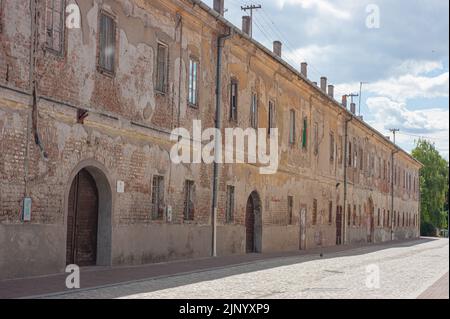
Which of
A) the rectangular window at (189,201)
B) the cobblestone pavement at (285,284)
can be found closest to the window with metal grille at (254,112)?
the rectangular window at (189,201)

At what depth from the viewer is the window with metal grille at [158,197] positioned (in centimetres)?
1783

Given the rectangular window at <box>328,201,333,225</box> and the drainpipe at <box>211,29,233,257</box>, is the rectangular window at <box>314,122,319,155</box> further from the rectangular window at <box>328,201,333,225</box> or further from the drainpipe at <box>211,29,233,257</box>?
the drainpipe at <box>211,29,233,257</box>

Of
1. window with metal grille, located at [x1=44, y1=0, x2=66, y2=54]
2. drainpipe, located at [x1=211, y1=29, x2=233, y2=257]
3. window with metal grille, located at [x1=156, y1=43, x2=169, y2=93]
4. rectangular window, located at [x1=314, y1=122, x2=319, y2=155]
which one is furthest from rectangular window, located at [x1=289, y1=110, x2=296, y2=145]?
window with metal grille, located at [x1=44, y1=0, x2=66, y2=54]

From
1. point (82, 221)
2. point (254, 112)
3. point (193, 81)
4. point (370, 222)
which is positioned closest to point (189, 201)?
point (193, 81)

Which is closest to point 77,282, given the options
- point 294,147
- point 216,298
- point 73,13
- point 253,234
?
point 216,298

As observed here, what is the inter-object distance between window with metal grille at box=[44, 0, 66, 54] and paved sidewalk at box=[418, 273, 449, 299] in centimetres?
861

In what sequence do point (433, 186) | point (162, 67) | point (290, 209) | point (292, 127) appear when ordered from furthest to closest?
1. point (433, 186)
2. point (292, 127)
3. point (290, 209)
4. point (162, 67)

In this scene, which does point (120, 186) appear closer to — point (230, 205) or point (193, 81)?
point (193, 81)

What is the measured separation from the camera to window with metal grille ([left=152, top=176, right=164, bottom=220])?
1783 cm

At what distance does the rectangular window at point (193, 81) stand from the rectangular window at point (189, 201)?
7.98 ft

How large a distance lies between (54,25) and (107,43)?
215 cm

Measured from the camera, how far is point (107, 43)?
51.8 ft

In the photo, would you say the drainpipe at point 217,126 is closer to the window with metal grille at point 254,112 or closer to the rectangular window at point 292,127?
the window with metal grille at point 254,112

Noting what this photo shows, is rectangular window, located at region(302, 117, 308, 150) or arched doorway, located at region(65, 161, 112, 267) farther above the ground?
rectangular window, located at region(302, 117, 308, 150)
